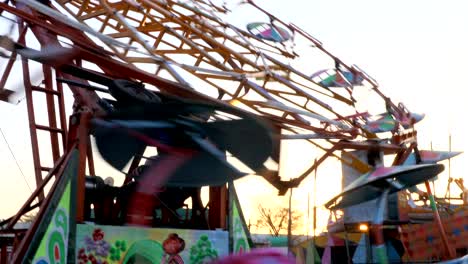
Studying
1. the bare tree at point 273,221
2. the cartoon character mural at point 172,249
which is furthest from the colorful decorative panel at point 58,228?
the bare tree at point 273,221

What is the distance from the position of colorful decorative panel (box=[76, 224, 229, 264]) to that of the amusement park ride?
0.05 ft

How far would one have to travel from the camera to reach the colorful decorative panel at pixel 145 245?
8039 mm

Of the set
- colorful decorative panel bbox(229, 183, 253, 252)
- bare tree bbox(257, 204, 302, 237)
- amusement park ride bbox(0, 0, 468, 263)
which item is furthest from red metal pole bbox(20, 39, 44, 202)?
bare tree bbox(257, 204, 302, 237)

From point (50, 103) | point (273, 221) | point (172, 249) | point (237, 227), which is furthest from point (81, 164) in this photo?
point (273, 221)

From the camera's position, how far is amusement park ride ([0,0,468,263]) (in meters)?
6.57

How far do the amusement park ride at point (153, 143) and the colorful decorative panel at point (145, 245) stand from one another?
0.02 meters

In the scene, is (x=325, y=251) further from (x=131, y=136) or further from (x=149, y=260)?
(x=131, y=136)

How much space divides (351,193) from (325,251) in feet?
27.0

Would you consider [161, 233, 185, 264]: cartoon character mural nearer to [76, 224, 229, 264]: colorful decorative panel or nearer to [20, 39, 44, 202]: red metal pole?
[76, 224, 229, 264]: colorful decorative panel

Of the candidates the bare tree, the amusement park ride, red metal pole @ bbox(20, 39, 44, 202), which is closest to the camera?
the amusement park ride

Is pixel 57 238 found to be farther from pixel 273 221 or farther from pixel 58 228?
pixel 273 221

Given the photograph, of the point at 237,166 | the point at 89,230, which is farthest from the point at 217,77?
the point at 237,166

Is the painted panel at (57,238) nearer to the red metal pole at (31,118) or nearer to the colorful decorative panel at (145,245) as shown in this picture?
the colorful decorative panel at (145,245)

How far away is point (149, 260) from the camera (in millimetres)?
8633
